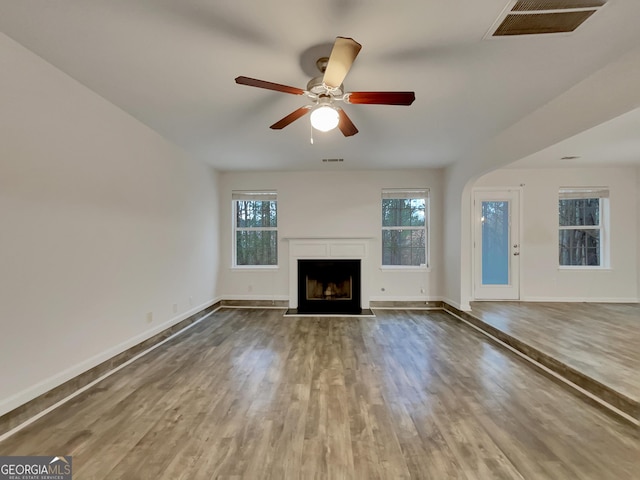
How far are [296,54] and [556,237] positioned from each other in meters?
5.65

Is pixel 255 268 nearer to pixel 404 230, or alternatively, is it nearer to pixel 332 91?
pixel 404 230

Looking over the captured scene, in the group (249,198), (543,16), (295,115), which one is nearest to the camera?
(543,16)

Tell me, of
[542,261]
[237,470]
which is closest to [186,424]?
[237,470]

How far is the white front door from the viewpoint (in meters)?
5.30

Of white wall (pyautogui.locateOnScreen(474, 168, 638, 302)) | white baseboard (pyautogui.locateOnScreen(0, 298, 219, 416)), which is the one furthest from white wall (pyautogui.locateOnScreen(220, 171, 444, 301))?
white baseboard (pyautogui.locateOnScreen(0, 298, 219, 416))

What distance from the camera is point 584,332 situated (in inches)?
140

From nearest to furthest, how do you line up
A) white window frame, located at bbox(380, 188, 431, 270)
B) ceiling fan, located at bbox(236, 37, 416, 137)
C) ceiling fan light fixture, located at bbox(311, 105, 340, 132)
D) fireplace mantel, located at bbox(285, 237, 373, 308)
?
ceiling fan, located at bbox(236, 37, 416, 137) → ceiling fan light fixture, located at bbox(311, 105, 340, 132) → fireplace mantel, located at bbox(285, 237, 373, 308) → white window frame, located at bbox(380, 188, 431, 270)

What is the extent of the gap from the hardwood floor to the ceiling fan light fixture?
2106 millimetres

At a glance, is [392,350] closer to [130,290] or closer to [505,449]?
[505,449]

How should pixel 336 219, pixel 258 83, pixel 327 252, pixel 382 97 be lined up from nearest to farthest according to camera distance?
pixel 258 83 → pixel 382 97 → pixel 327 252 → pixel 336 219

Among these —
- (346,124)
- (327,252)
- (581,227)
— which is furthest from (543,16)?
A: (581,227)

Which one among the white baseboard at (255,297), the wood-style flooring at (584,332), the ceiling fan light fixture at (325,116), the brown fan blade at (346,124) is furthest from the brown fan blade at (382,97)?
the white baseboard at (255,297)

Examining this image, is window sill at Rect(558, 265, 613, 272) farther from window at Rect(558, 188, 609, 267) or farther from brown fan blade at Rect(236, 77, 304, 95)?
brown fan blade at Rect(236, 77, 304, 95)

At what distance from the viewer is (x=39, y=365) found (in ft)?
6.93
